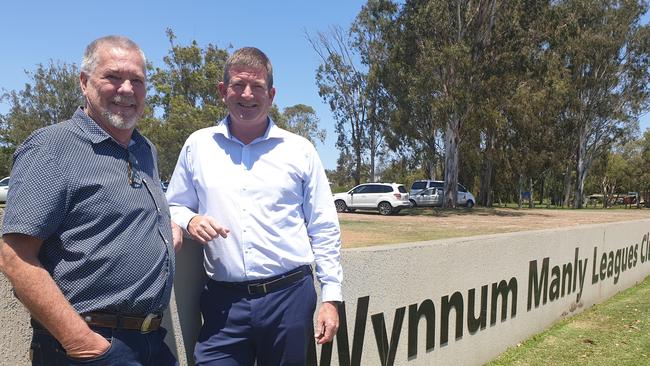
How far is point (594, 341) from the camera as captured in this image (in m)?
5.64

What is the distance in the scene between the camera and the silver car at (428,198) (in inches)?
1286

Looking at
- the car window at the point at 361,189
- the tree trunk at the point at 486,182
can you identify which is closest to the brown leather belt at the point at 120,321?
the car window at the point at 361,189

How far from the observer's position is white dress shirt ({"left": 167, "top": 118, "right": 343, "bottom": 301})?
7.82ft

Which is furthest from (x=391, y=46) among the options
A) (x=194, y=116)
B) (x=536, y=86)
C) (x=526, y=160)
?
(x=526, y=160)

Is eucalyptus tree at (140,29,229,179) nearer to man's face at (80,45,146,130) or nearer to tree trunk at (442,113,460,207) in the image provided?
tree trunk at (442,113,460,207)

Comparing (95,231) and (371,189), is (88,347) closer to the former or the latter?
(95,231)

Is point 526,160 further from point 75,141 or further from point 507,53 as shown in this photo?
point 75,141

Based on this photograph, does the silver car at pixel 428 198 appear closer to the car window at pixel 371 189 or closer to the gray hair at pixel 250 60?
the car window at pixel 371 189

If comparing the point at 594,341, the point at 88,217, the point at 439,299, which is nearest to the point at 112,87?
the point at 88,217

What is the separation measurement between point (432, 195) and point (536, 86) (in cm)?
870

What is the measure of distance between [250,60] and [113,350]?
132 cm

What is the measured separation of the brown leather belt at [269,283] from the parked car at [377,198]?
75.3 feet

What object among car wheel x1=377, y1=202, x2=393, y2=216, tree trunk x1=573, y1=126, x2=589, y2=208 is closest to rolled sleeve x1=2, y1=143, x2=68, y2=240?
car wheel x1=377, y1=202, x2=393, y2=216

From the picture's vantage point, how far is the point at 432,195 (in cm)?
3272
